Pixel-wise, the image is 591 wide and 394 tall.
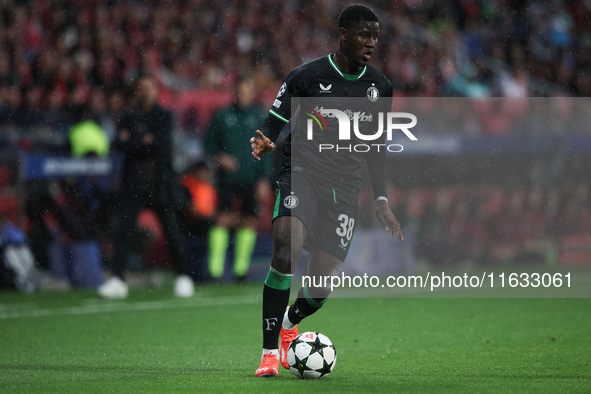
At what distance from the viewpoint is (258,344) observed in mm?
7070

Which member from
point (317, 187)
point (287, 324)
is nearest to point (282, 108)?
point (317, 187)

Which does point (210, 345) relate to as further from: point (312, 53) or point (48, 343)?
point (312, 53)

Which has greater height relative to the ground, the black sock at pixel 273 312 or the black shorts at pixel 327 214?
the black shorts at pixel 327 214

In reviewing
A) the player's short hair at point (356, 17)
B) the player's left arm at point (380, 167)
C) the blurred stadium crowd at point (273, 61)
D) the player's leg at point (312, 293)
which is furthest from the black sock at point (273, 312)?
the blurred stadium crowd at point (273, 61)

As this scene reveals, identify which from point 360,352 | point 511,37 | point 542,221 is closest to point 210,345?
point 360,352

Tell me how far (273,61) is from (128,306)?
795 centimetres

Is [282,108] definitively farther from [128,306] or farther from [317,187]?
[128,306]

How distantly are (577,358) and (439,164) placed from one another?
8528mm

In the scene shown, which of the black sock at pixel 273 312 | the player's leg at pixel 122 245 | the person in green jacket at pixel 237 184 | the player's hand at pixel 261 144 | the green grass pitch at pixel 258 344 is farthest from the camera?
the person in green jacket at pixel 237 184

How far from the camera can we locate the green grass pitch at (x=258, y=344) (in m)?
5.15

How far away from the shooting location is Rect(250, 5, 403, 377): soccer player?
214 inches

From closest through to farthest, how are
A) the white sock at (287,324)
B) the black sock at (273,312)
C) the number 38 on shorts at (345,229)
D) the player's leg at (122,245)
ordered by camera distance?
the black sock at (273,312)
the number 38 on shorts at (345,229)
the white sock at (287,324)
the player's leg at (122,245)

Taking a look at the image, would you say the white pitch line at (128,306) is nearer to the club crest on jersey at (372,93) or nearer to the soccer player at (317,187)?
the soccer player at (317,187)

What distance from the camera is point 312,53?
17.5 metres
